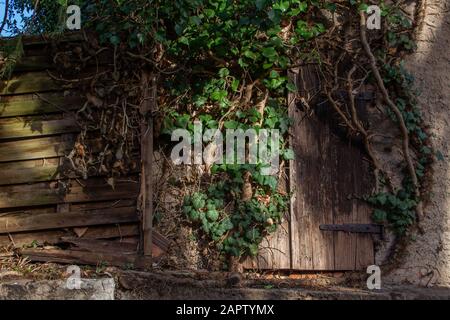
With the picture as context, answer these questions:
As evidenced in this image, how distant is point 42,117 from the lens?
561cm

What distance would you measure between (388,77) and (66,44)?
3.16 m

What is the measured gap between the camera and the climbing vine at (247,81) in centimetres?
553

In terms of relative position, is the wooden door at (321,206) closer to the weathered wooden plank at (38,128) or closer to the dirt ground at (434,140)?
the dirt ground at (434,140)

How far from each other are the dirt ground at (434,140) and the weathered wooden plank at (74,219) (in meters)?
2.55

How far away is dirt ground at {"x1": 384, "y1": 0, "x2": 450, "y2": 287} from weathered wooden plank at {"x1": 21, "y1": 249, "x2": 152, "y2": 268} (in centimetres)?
234

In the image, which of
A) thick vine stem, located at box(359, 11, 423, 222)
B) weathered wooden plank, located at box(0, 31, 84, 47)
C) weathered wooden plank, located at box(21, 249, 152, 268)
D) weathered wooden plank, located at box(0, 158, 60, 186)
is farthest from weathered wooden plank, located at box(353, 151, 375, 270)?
weathered wooden plank, located at box(0, 31, 84, 47)

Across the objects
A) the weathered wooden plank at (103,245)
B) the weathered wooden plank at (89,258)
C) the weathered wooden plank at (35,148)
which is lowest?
the weathered wooden plank at (89,258)

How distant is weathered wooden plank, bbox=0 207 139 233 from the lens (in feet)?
17.9

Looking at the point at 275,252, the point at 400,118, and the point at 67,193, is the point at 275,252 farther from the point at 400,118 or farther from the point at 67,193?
the point at 67,193

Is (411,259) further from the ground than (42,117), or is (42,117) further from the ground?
(42,117)

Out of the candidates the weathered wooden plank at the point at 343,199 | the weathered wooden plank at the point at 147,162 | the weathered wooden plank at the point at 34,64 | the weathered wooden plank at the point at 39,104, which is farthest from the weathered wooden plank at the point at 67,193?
the weathered wooden plank at the point at 343,199

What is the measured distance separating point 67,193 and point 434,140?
11.7ft

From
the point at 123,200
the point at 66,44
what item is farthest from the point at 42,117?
the point at 123,200
